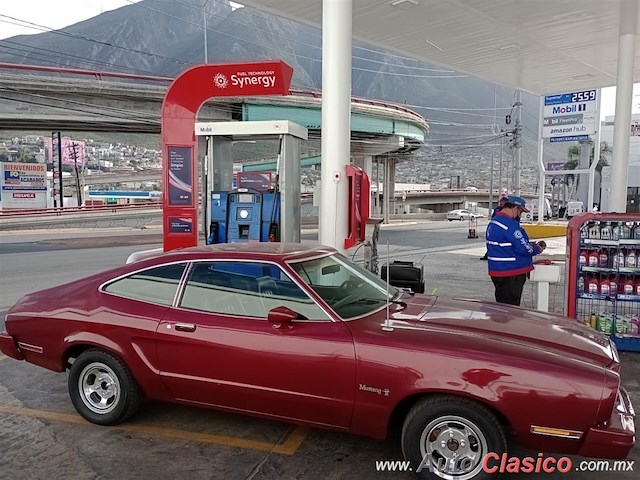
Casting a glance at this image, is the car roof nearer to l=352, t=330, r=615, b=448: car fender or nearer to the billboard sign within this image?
l=352, t=330, r=615, b=448: car fender

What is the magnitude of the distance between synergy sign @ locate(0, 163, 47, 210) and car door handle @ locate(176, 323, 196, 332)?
4259 cm

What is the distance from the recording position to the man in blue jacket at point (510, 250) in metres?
6.12

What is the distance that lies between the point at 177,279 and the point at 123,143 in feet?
578

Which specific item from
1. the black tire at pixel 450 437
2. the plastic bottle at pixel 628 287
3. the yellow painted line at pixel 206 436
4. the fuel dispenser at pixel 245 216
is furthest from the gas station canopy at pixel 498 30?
the black tire at pixel 450 437

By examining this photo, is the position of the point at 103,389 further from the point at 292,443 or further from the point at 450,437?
the point at 450,437

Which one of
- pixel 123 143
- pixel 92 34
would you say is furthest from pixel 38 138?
pixel 92 34

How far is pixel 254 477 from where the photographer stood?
3.35 metres

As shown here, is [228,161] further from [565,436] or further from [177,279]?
[565,436]

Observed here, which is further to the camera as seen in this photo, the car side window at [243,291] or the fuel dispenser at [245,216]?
the fuel dispenser at [245,216]

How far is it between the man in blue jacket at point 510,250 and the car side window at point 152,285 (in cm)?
382

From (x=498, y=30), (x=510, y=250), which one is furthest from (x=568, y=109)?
(x=510, y=250)

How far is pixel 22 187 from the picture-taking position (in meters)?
40.7

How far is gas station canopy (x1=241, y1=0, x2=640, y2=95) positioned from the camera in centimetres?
1001

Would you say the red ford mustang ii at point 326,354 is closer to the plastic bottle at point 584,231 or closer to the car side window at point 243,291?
the car side window at point 243,291
